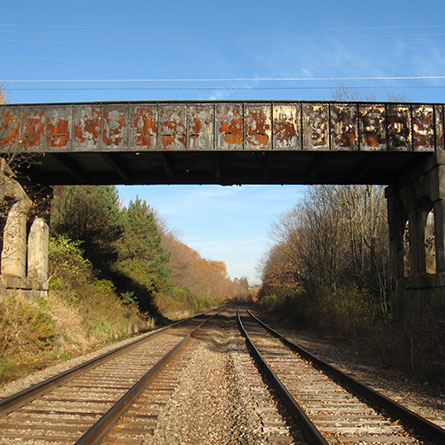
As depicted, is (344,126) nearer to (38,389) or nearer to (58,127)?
(58,127)

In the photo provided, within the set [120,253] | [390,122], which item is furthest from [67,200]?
[390,122]

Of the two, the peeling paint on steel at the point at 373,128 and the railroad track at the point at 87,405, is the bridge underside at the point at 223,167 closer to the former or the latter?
the peeling paint on steel at the point at 373,128

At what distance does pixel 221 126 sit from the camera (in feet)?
46.8

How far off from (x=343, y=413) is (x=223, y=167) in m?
11.3

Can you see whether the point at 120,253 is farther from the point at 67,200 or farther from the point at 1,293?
the point at 1,293

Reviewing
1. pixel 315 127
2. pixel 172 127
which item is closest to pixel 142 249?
pixel 172 127

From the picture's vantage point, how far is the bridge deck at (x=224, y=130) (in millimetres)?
14062

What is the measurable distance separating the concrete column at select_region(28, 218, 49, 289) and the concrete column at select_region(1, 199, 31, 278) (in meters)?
0.84

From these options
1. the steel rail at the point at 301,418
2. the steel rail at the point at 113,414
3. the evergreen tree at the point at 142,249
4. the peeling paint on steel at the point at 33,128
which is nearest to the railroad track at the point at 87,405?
the steel rail at the point at 113,414

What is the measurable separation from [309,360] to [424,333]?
278 cm

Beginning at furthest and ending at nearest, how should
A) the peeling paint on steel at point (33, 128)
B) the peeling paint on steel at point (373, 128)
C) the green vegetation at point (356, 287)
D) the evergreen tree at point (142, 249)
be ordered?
the evergreen tree at point (142, 249) → the peeling paint on steel at point (33, 128) → the peeling paint on steel at point (373, 128) → the green vegetation at point (356, 287)

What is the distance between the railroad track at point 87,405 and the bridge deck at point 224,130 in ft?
23.6

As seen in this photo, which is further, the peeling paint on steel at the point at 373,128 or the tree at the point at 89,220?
the tree at the point at 89,220

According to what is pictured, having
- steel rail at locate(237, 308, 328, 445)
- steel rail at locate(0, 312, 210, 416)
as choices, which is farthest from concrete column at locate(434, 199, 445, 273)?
steel rail at locate(0, 312, 210, 416)
